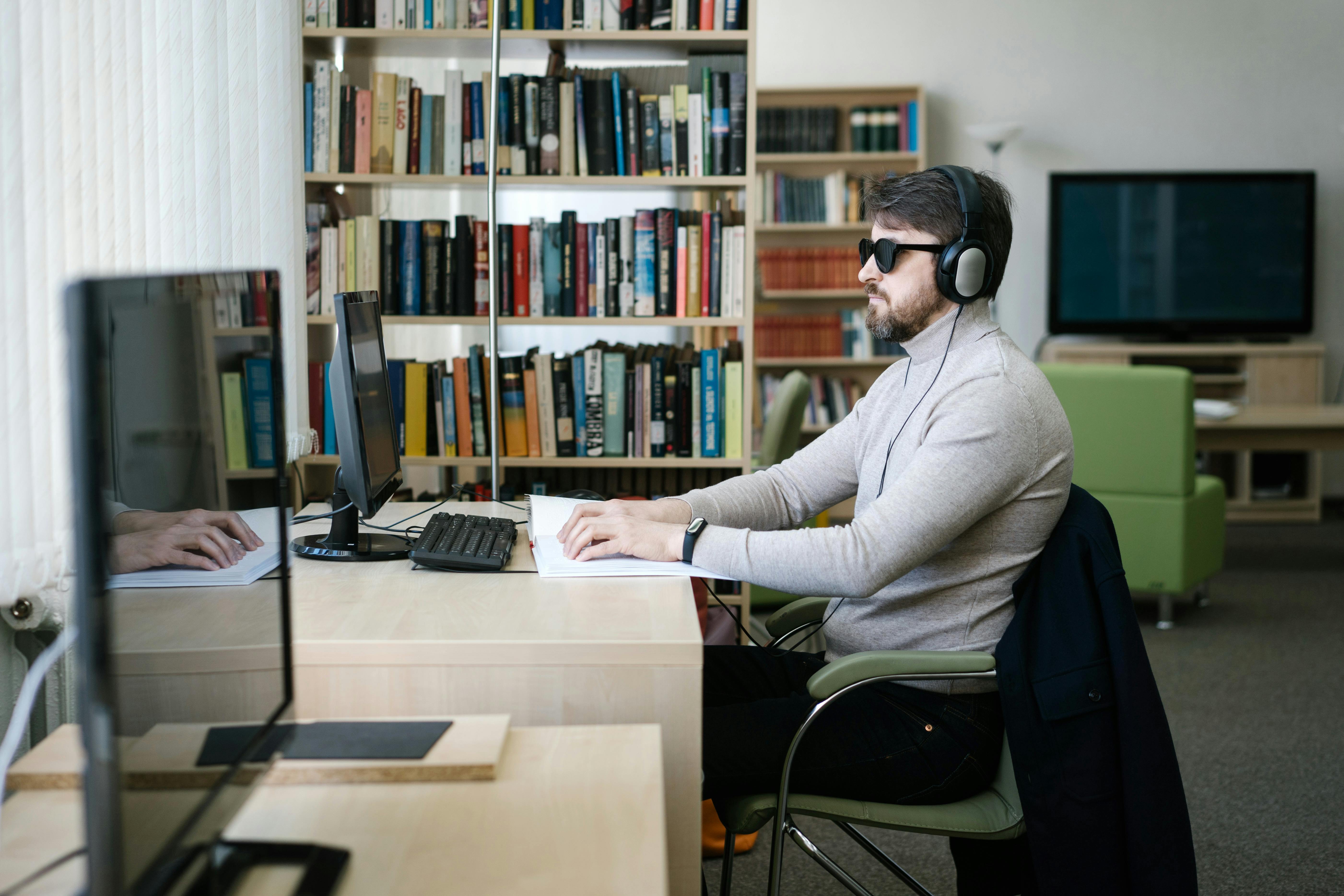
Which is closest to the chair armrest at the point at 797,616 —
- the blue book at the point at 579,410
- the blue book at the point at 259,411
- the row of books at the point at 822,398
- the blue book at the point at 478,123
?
the blue book at the point at 259,411

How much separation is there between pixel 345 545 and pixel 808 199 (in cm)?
437

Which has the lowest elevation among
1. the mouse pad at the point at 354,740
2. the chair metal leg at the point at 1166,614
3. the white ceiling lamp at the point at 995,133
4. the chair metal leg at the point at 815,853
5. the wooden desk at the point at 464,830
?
the chair metal leg at the point at 1166,614

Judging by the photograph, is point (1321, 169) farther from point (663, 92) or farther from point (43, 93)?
point (43, 93)

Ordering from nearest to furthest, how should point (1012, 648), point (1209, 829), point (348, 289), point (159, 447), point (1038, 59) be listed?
point (159, 447)
point (1012, 648)
point (1209, 829)
point (348, 289)
point (1038, 59)

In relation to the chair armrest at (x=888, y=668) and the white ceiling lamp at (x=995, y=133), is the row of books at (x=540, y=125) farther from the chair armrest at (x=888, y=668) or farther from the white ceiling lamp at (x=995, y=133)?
the white ceiling lamp at (x=995, y=133)

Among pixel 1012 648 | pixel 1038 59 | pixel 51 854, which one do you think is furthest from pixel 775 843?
pixel 1038 59

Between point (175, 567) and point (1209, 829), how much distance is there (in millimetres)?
2177

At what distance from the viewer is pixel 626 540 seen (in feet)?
4.56

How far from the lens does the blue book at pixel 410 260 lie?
2.62 m

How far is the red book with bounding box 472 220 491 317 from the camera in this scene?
2.64m

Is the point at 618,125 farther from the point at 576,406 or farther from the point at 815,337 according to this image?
the point at 815,337

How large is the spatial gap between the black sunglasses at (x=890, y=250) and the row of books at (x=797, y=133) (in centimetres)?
411

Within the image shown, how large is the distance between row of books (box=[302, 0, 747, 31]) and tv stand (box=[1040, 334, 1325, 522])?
12.0 ft

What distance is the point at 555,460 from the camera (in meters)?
2.65
